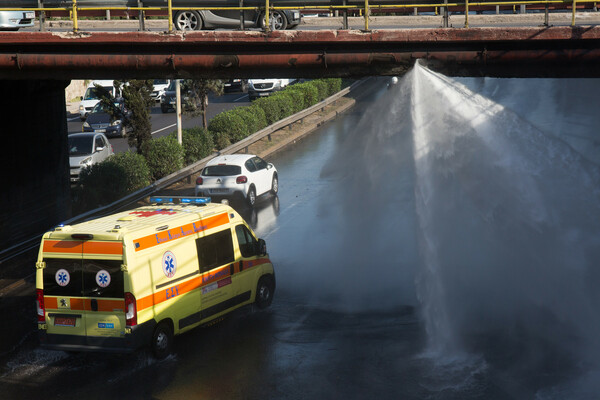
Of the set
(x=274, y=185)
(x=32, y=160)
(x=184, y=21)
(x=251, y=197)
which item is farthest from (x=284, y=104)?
(x=184, y=21)

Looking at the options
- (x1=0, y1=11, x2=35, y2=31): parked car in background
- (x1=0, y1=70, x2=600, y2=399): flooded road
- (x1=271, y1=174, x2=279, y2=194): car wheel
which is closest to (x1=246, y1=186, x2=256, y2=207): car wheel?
(x1=271, y1=174, x2=279, y2=194): car wheel

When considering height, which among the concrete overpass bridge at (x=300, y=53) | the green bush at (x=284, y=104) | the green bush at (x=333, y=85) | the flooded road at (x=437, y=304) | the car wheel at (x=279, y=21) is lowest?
the flooded road at (x=437, y=304)

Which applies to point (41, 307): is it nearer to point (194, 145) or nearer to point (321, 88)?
point (194, 145)

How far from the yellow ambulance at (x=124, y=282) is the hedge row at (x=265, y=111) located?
19.7 metres

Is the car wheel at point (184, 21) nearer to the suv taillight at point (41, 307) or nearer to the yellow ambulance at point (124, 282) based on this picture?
the yellow ambulance at point (124, 282)

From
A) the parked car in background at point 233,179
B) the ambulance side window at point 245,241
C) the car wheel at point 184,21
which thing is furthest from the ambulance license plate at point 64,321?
the parked car in background at point 233,179

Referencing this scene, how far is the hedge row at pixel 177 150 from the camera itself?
78.5 feet

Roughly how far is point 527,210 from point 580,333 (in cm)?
233

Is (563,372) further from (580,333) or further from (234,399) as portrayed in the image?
(234,399)

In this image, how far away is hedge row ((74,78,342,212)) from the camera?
2392cm

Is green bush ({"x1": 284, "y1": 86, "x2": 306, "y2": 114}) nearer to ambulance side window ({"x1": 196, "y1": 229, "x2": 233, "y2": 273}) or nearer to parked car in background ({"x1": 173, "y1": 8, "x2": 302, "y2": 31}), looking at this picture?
parked car in background ({"x1": 173, "y1": 8, "x2": 302, "y2": 31})

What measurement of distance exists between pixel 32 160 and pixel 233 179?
20.6 feet

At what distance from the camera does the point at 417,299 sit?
1532cm

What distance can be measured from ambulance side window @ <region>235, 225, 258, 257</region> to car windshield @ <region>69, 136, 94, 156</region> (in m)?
15.4
